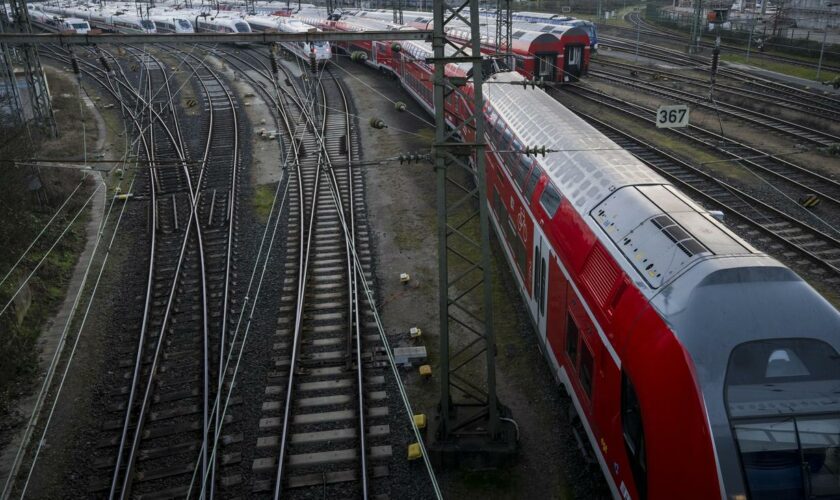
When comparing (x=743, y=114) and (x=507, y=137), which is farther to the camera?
(x=743, y=114)

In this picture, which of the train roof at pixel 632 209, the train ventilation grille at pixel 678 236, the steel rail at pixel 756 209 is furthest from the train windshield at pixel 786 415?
the steel rail at pixel 756 209

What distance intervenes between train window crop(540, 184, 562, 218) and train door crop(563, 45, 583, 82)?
25052 millimetres

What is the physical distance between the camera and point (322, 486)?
9.55m

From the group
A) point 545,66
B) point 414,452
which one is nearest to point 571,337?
point 414,452

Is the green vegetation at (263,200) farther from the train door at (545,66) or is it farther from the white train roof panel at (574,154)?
the train door at (545,66)

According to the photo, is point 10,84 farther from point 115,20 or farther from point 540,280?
point 115,20

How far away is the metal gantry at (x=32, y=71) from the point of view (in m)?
24.8

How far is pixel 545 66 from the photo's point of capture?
3344cm

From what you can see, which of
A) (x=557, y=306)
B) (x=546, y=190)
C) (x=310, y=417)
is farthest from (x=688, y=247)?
(x=310, y=417)

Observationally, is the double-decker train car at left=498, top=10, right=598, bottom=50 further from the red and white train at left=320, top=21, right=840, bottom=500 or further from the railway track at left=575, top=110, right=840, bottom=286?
the red and white train at left=320, top=21, right=840, bottom=500

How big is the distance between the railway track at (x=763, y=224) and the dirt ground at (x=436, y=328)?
629 cm

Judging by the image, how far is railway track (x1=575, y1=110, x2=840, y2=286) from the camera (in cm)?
1477

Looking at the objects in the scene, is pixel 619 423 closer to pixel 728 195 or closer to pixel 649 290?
pixel 649 290

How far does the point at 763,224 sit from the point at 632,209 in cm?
1031
